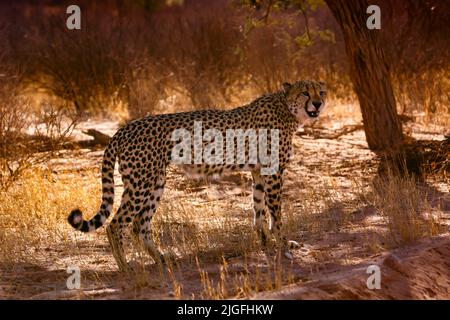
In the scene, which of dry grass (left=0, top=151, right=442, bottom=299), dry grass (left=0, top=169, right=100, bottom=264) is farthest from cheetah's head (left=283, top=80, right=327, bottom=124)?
dry grass (left=0, top=169, right=100, bottom=264)

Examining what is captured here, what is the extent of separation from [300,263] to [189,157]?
108 centimetres

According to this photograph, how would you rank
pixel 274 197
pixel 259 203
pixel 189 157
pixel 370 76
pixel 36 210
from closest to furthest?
pixel 189 157, pixel 274 197, pixel 259 203, pixel 36 210, pixel 370 76

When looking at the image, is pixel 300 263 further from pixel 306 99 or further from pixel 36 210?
pixel 36 210

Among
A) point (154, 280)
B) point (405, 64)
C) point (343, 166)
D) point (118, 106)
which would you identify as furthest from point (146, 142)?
point (405, 64)

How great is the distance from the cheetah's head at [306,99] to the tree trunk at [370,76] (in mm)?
2669

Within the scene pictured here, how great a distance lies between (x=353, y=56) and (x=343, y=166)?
1.22m

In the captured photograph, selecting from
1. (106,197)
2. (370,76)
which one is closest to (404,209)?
(106,197)

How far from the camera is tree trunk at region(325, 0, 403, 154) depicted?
8.88 metres

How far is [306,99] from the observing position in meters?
6.35

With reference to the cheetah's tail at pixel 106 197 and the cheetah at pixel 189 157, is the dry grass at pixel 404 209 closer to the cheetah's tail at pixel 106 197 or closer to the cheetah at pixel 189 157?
the cheetah at pixel 189 157

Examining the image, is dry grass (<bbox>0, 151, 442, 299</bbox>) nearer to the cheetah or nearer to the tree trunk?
the cheetah

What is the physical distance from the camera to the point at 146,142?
229 inches
